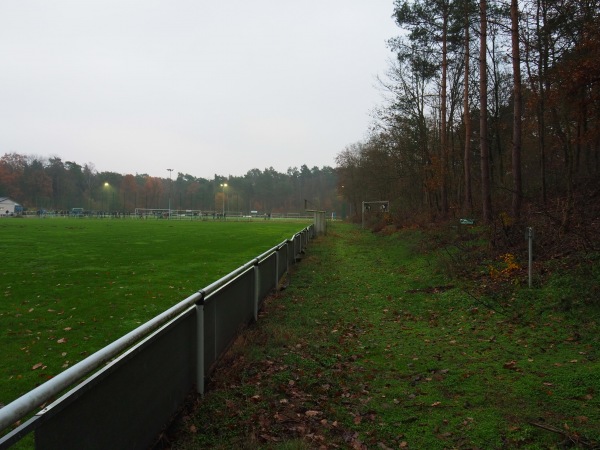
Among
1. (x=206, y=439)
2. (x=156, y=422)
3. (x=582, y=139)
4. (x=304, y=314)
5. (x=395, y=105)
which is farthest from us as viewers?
(x=395, y=105)

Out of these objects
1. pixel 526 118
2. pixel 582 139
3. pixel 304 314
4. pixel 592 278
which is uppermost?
pixel 526 118

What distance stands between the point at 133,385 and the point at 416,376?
346cm

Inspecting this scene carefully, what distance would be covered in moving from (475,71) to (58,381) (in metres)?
26.1

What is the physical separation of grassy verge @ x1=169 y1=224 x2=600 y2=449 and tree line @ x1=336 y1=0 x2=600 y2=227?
4801mm

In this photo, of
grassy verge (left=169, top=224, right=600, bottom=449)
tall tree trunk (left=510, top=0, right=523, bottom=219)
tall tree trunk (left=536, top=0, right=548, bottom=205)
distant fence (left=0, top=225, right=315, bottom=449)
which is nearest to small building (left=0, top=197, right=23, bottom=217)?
tall tree trunk (left=536, top=0, right=548, bottom=205)

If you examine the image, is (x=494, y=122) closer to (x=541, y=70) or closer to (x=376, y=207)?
(x=541, y=70)

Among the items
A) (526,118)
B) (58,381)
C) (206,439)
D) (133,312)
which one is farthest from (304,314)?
(526,118)

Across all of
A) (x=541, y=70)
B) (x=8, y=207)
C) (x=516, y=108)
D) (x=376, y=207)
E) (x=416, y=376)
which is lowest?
(x=416, y=376)

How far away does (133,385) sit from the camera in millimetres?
3025

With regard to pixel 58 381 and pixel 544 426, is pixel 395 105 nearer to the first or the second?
pixel 544 426

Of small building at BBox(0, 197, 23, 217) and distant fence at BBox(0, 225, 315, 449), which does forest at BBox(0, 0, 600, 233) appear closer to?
distant fence at BBox(0, 225, 315, 449)

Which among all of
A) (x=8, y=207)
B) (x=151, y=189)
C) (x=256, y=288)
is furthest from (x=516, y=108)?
(x=151, y=189)

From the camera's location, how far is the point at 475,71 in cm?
2412

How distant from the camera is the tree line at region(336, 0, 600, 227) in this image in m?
13.1
